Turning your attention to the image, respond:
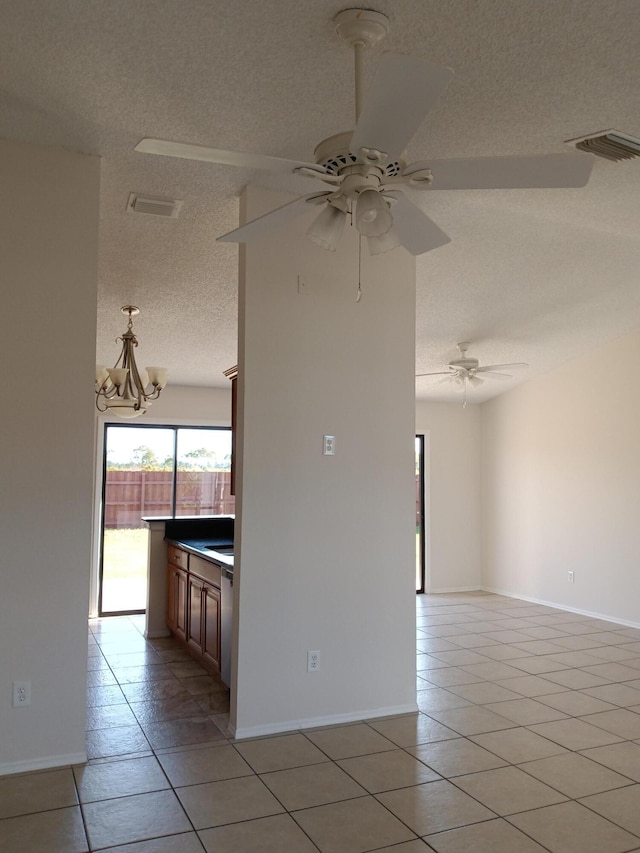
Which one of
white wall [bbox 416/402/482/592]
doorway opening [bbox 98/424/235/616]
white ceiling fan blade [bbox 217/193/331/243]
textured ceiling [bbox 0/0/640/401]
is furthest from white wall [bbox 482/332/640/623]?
white ceiling fan blade [bbox 217/193/331/243]

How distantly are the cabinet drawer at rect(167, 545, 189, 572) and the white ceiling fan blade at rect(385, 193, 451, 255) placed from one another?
326 cm

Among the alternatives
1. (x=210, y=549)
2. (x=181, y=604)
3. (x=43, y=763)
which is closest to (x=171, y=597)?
(x=181, y=604)

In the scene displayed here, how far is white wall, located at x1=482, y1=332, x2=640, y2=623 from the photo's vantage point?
22.5 feet

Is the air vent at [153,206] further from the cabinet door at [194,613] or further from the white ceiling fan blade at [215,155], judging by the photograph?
the cabinet door at [194,613]

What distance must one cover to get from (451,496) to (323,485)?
5265 millimetres

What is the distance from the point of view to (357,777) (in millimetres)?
3113

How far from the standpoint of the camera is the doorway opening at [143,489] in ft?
24.0

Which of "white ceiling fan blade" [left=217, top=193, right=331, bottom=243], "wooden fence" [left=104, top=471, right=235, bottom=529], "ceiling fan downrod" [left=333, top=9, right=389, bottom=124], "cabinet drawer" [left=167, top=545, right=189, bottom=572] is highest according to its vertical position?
"ceiling fan downrod" [left=333, top=9, right=389, bottom=124]

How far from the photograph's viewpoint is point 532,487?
8.08m

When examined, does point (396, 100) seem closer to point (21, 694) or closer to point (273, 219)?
point (273, 219)

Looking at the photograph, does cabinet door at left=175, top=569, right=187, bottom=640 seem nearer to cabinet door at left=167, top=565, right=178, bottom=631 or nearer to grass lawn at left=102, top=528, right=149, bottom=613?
cabinet door at left=167, top=565, right=178, bottom=631

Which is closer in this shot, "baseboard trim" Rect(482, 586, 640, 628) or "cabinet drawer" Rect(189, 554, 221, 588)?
"cabinet drawer" Rect(189, 554, 221, 588)

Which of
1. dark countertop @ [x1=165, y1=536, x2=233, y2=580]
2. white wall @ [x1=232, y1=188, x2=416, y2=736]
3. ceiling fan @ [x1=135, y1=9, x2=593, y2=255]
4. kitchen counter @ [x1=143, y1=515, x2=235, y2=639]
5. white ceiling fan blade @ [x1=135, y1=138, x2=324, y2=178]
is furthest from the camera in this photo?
kitchen counter @ [x1=143, y1=515, x2=235, y2=639]

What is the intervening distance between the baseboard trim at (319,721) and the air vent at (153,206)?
111 inches
